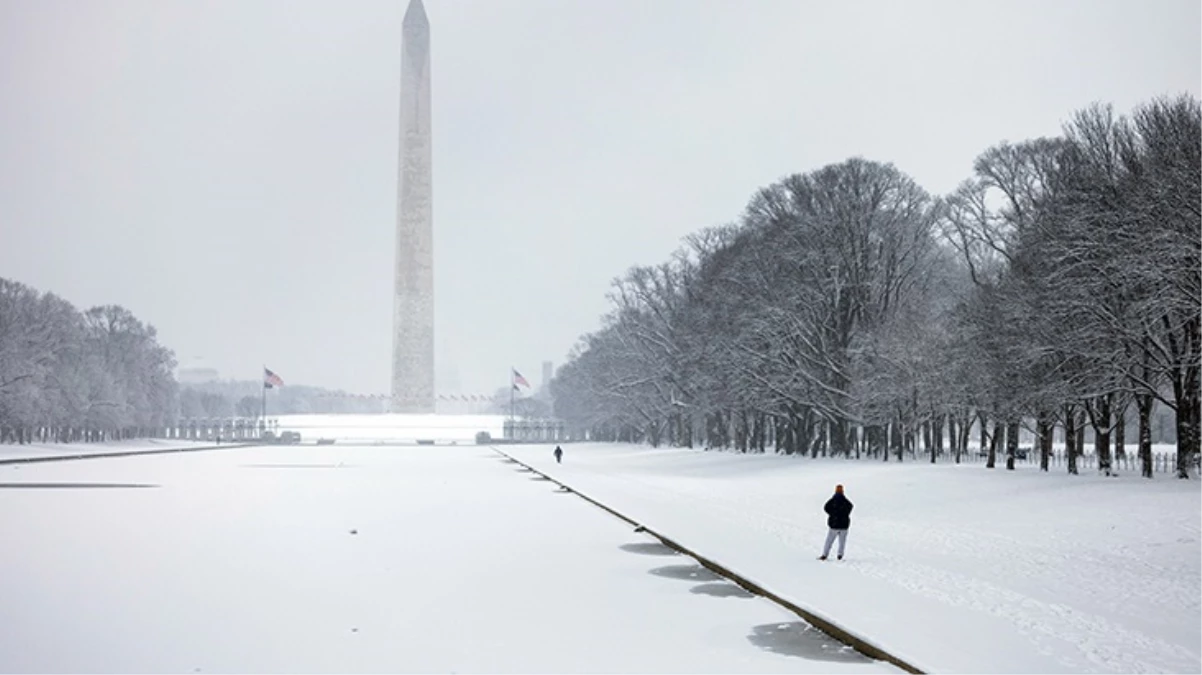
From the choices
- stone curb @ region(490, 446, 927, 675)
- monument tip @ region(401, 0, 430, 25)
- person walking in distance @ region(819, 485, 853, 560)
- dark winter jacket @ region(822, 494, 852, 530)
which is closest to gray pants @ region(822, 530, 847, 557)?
person walking in distance @ region(819, 485, 853, 560)

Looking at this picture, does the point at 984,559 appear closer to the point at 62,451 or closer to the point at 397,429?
the point at 62,451

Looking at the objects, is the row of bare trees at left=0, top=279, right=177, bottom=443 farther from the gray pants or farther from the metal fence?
the gray pants

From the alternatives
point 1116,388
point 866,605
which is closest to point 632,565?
point 866,605

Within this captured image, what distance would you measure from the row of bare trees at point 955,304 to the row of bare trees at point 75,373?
38962 mm

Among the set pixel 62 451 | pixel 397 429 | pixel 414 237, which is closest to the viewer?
pixel 62 451

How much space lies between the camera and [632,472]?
174 feet

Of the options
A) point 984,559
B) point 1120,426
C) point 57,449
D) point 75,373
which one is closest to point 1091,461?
point 1120,426

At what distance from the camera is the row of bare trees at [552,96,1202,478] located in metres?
29.4

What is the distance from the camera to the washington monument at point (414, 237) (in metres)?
104

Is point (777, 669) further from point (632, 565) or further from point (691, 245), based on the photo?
point (691, 245)

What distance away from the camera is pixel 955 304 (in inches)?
2016

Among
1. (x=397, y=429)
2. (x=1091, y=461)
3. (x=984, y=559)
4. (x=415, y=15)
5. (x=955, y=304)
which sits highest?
(x=415, y=15)

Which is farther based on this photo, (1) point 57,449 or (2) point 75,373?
(2) point 75,373

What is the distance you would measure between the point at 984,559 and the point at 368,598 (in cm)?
1041
